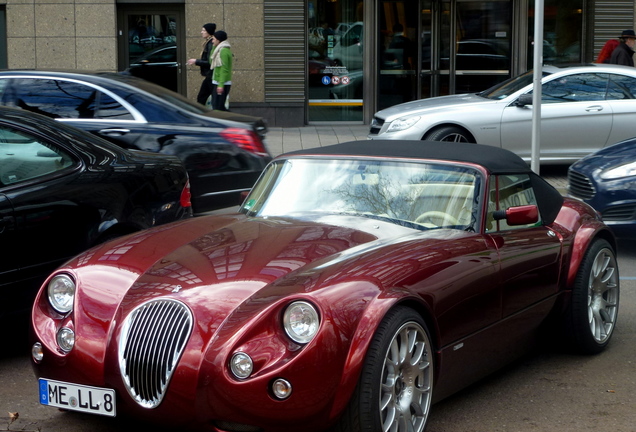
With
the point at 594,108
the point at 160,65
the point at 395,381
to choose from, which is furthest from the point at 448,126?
the point at 395,381

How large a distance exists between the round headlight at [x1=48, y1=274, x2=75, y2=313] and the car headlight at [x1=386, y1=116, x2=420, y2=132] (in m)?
9.10

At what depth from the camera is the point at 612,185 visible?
8.52 meters

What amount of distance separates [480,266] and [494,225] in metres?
0.49

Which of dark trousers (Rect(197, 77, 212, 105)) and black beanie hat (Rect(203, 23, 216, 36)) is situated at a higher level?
black beanie hat (Rect(203, 23, 216, 36))

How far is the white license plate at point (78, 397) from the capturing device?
3748 millimetres

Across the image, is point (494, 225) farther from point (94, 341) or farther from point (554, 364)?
point (94, 341)

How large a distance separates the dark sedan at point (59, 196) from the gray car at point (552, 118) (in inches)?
272

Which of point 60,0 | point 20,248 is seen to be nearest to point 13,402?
point 20,248

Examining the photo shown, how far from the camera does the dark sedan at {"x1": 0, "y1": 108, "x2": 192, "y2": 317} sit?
17.4ft

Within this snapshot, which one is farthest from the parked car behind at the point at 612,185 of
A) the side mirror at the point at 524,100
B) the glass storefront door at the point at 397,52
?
the glass storefront door at the point at 397,52

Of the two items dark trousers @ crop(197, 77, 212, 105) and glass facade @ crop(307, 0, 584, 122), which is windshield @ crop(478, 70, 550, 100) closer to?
dark trousers @ crop(197, 77, 212, 105)

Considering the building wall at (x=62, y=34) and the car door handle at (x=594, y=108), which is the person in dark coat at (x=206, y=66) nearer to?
the building wall at (x=62, y=34)

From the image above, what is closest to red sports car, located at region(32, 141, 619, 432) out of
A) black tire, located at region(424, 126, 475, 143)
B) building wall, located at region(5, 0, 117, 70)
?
black tire, located at region(424, 126, 475, 143)

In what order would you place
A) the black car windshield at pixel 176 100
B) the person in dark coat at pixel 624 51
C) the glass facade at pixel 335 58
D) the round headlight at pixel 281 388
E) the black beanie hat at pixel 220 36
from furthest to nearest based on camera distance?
the glass facade at pixel 335 58 < the person in dark coat at pixel 624 51 < the black beanie hat at pixel 220 36 < the black car windshield at pixel 176 100 < the round headlight at pixel 281 388
